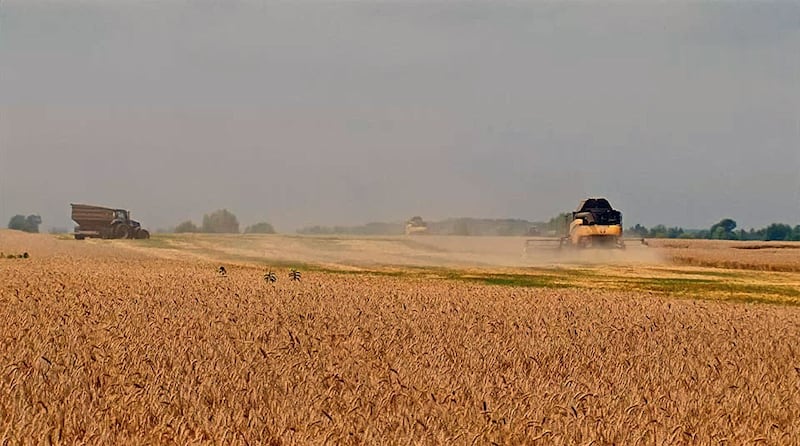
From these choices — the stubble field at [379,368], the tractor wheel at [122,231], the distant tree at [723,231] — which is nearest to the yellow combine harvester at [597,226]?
the stubble field at [379,368]

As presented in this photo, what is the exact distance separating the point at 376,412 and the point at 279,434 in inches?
44.9

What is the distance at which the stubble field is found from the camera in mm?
6602

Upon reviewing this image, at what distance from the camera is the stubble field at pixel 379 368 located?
6.60 m

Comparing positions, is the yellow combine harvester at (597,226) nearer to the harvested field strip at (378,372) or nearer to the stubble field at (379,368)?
the stubble field at (379,368)

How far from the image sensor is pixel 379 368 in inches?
367

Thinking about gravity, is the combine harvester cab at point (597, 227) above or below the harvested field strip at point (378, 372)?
above

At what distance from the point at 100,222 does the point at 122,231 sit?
72.2 inches

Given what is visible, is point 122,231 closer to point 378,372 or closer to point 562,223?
point 562,223

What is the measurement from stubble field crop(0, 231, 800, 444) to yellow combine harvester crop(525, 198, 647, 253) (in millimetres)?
30486

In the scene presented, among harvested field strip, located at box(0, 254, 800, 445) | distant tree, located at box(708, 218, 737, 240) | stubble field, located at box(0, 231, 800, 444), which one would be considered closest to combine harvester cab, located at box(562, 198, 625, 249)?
stubble field, located at box(0, 231, 800, 444)

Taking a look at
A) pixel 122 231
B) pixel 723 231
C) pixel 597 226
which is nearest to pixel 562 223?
pixel 597 226

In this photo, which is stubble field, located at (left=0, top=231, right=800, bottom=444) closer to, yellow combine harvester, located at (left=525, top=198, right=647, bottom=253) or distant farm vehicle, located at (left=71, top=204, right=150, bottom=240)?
yellow combine harvester, located at (left=525, top=198, right=647, bottom=253)

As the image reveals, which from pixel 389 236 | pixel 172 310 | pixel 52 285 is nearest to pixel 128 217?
pixel 389 236

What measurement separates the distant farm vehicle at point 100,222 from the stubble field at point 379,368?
51.8m
